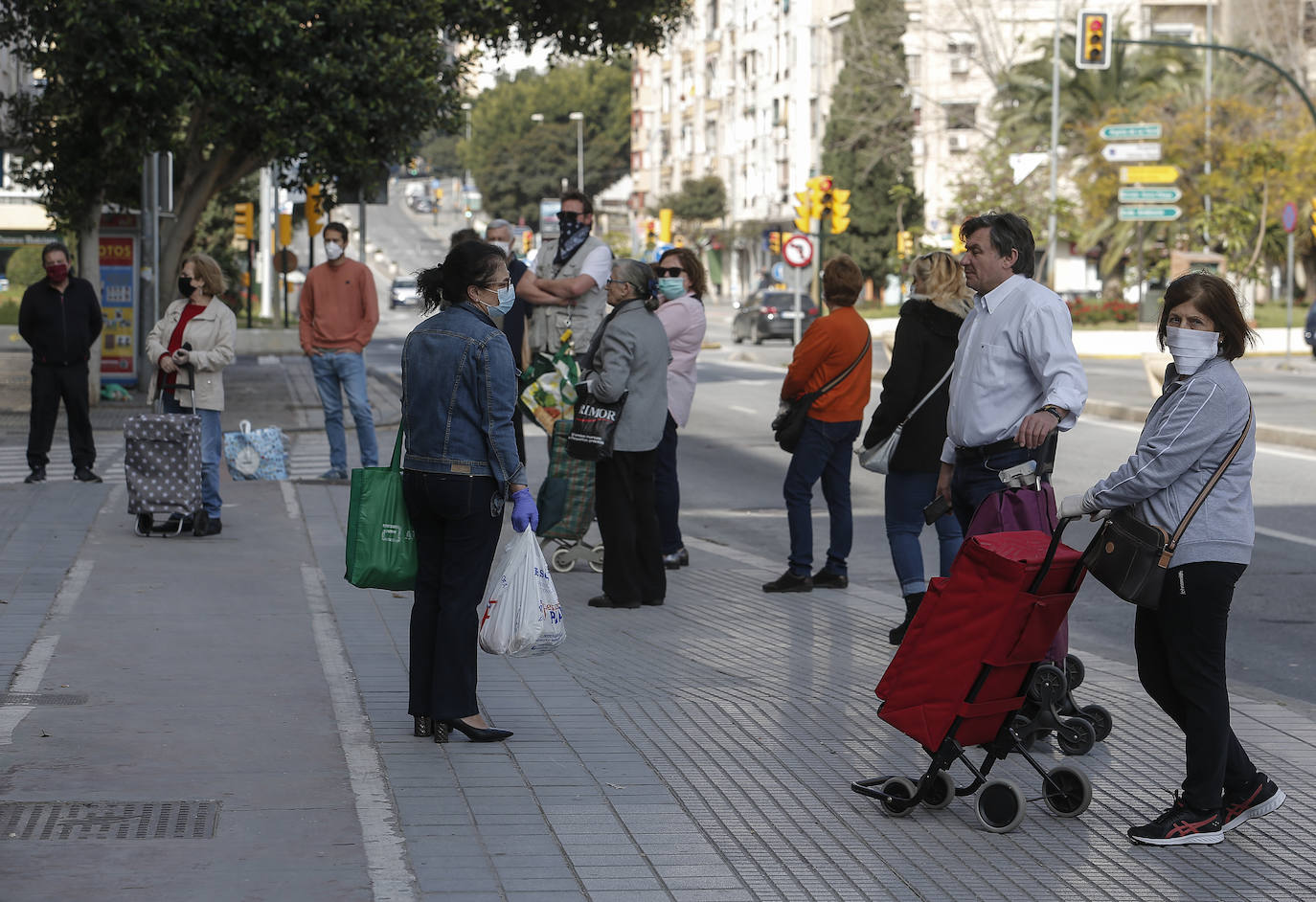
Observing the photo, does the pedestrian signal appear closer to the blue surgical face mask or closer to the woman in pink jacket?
the woman in pink jacket

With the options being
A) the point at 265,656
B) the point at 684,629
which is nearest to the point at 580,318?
the point at 684,629

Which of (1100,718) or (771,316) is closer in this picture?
(1100,718)

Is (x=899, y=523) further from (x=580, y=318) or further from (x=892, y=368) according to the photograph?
(x=580, y=318)

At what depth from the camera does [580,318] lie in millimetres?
11211

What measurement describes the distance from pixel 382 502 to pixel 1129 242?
5733cm

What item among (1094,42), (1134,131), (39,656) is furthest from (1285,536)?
(1134,131)

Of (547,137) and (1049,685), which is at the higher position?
(547,137)

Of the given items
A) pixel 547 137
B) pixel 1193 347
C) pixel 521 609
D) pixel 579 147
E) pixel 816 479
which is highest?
pixel 547 137

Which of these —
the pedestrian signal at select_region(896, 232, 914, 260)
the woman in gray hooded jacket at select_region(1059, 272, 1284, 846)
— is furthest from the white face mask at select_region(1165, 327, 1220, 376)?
the pedestrian signal at select_region(896, 232, 914, 260)

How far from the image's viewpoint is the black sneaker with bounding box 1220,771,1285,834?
523 cm

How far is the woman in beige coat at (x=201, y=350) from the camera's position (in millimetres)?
11133

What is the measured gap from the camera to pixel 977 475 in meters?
6.42

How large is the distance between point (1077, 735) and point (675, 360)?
5.10 meters

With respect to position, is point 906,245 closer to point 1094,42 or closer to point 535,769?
point 1094,42
